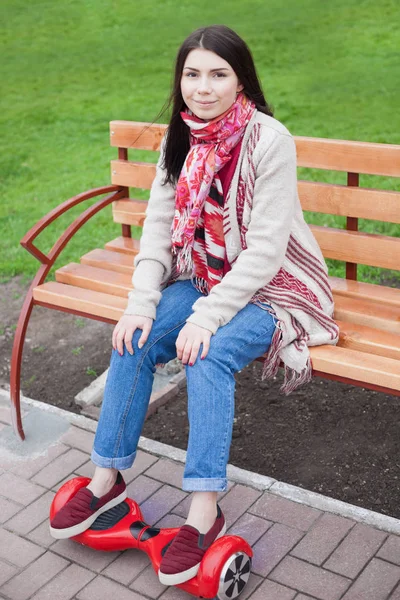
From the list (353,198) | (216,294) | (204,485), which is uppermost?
(353,198)

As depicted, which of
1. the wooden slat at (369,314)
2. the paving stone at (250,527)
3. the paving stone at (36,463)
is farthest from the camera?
the paving stone at (36,463)

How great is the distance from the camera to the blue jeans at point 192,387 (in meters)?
2.76

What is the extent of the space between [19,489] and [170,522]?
2.16 ft

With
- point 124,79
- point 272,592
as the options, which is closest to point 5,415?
point 272,592

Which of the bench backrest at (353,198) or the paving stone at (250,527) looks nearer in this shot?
the paving stone at (250,527)

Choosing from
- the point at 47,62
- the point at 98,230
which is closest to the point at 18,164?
the point at 98,230

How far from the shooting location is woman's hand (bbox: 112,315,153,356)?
299cm

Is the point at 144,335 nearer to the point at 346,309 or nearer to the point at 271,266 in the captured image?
the point at 271,266

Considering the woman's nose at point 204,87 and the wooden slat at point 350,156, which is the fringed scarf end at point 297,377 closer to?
the wooden slat at point 350,156

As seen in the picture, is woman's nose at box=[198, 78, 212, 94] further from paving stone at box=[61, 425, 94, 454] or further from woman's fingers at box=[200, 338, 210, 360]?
paving stone at box=[61, 425, 94, 454]

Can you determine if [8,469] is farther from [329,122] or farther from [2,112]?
[2,112]

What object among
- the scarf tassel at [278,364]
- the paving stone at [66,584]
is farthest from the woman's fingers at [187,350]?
the paving stone at [66,584]

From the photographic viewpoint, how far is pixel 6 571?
302 cm

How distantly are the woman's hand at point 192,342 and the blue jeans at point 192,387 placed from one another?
0.02 metres
